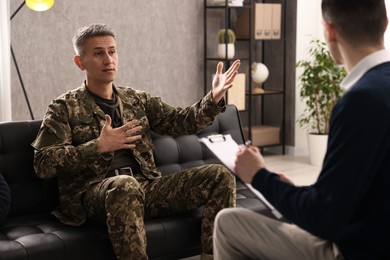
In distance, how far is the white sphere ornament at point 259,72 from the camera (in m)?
6.47

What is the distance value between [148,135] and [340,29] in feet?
5.30

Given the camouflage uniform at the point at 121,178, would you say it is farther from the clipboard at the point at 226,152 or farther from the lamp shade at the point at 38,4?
the lamp shade at the point at 38,4

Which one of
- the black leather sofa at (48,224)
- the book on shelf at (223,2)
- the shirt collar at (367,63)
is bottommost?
the black leather sofa at (48,224)

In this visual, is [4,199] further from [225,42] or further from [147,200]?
[225,42]

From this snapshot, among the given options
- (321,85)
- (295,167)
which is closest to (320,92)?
(321,85)

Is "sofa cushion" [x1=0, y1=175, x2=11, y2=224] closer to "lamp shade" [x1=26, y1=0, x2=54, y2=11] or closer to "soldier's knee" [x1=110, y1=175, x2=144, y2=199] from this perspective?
"soldier's knee" [x1=110, y1=175, x2=144, y2=199]

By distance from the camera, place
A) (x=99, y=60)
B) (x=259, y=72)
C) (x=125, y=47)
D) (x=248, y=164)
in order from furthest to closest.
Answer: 1. (x=259, y=72)
2. (x=125, y=47)
3. (x=99, y=60)
4. (x=248, y=164)

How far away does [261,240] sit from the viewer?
6.87 feet

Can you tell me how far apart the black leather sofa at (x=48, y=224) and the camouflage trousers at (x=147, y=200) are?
0.07 meters

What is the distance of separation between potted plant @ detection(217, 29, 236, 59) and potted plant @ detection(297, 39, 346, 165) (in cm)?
65

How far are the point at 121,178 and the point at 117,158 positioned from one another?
29 cm

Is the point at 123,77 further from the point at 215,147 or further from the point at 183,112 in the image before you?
the point at 215,147

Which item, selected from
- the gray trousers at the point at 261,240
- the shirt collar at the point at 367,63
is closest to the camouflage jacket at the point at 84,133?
the gray trousers at the point at 261,240

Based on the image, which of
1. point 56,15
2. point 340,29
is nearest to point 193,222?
point 340,29
